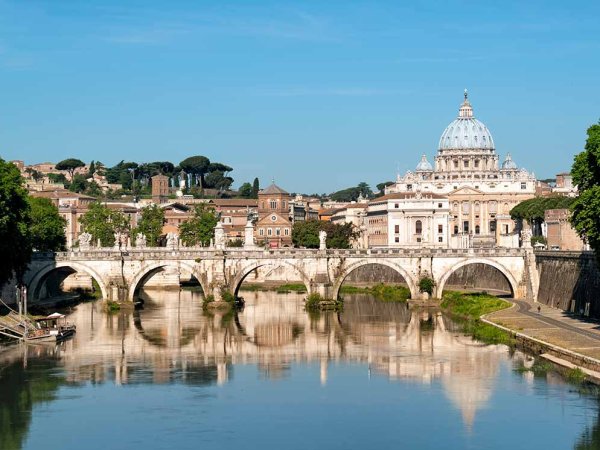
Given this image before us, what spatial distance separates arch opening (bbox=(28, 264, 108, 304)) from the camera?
282 feet

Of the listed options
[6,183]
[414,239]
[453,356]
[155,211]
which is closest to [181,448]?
[453,356]

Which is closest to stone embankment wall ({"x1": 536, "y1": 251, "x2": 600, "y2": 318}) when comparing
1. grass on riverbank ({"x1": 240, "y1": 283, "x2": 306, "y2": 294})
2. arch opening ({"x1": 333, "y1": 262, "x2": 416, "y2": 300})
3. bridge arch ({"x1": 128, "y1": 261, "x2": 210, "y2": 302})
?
arch opening ({"x1": 333, "y1": 262, "x2": 416, "y2": 300})

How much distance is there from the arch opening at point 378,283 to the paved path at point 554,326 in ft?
71.8

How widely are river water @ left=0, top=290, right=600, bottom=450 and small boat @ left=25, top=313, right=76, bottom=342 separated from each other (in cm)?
89

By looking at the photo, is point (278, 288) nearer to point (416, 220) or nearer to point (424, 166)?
point (416, 220)

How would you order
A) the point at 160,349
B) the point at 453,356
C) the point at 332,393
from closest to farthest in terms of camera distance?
the point at 332,393 < the point at 453,356 < the point at 160,349

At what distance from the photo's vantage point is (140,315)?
83000 millimetres

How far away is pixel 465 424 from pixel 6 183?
39.1 meters

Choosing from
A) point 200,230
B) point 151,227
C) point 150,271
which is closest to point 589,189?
point 150,271

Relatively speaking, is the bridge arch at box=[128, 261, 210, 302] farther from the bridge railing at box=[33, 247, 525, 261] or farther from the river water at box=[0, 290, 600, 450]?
the river water at box=[0, 290, 600, 450]

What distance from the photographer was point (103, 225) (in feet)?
390

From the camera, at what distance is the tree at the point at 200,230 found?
411ft

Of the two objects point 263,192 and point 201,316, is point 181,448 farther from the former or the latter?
point 263,192

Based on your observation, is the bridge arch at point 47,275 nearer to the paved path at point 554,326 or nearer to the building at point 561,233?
the paved path at point 554,326
